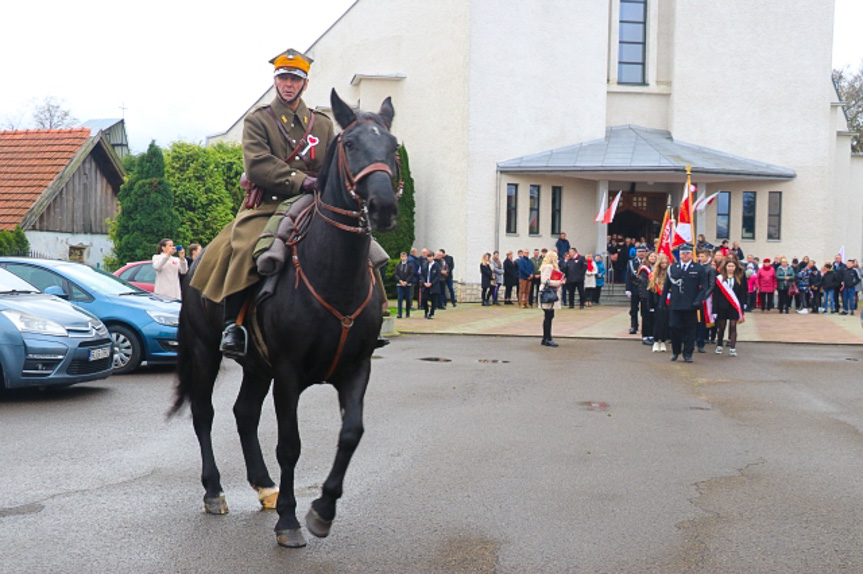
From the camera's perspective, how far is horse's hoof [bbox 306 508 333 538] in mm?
5203

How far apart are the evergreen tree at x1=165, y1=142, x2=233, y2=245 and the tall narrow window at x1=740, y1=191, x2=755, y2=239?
19676 mm

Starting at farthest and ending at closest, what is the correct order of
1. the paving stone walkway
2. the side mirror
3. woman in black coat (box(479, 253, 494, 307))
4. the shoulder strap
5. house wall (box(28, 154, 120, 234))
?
woman in black coat (box(479, 253, 494, 307)) < house wall (box(28, 154, 120, 234)) < the paving stone walkway < the side mirror < the shoulder strap

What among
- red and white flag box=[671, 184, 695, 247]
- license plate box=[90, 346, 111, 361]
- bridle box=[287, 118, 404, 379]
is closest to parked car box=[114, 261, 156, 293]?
license plate box=[90, 346, 111, 361]

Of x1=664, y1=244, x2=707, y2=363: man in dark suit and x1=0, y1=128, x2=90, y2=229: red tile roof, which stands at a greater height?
x1=0, y1=128, x2=90, y2=229: red tile roof

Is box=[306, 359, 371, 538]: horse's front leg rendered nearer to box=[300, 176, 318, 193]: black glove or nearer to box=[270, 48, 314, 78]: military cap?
box=[300, 176, 318, 193]: black glove

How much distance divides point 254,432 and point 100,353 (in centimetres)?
558

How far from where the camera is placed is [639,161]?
33594 mm

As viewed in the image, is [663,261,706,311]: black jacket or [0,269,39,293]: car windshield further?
[663,261,706,311]: black jacket

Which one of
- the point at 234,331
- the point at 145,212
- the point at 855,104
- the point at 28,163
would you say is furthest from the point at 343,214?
the point at 855,104

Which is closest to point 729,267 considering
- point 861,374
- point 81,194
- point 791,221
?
point 861,374

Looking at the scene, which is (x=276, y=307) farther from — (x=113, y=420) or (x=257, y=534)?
(x=113, y=420)

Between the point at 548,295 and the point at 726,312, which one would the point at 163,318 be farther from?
the point at 726,312

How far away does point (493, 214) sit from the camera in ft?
115

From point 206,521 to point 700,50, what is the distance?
3405 centimetres
